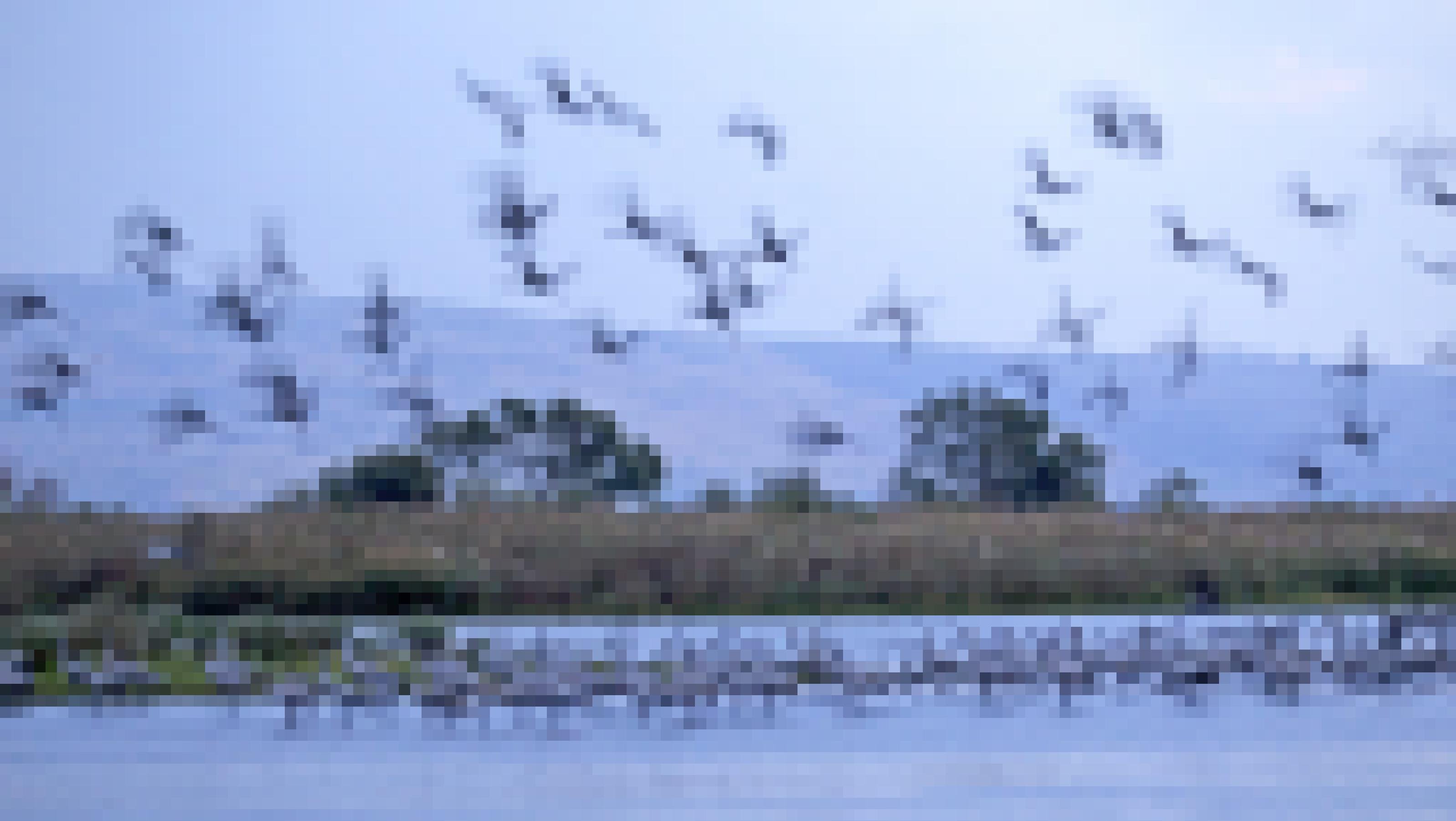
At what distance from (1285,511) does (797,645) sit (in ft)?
8.44

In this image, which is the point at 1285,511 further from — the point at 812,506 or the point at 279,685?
the point at 279,685

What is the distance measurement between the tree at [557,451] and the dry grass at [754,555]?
135 millimetres

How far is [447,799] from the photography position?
662cm

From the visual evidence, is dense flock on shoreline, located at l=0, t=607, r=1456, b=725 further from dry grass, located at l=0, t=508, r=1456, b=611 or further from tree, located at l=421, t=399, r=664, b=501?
tree, located at l=421, t=399, r=664, b=501

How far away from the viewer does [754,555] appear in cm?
960

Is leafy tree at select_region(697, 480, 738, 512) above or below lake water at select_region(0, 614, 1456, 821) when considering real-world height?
above

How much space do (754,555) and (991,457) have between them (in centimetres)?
121

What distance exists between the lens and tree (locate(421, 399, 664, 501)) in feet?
31.0

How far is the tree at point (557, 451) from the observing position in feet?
31.0

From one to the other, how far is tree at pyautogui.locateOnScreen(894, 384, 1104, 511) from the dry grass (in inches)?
4.5

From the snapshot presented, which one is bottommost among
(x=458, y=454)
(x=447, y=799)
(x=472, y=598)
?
(x=447, y=799)

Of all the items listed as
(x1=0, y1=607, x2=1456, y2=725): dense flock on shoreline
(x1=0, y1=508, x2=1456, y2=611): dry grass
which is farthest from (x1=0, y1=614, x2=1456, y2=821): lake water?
(x1=0, y1=508, x2=1456, y2=611): dry grass

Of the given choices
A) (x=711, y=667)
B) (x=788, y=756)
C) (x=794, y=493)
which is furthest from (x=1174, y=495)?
(x=788, y=756)

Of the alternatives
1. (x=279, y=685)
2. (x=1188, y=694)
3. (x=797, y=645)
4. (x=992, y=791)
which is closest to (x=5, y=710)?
(x=279, y=685)
